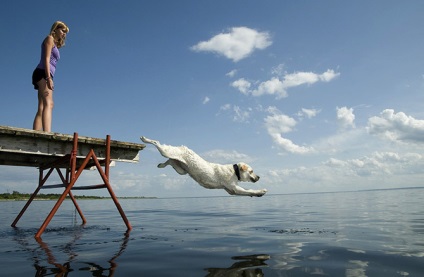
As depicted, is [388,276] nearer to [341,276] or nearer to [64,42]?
[341,276]

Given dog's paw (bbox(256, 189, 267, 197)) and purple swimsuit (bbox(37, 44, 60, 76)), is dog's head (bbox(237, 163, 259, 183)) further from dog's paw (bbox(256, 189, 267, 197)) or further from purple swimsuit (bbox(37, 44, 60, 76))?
purple swimsuit (bbox(37, 44, 60, 76))

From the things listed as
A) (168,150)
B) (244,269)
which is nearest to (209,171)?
(168,150)

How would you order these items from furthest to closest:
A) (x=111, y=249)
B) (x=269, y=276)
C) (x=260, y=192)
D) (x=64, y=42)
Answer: (x=64, y=42) < (x=111, y=249) < (x=260, y=192) < (x=269, y=276)

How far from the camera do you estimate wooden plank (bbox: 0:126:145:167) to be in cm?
867

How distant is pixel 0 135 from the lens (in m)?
8.58

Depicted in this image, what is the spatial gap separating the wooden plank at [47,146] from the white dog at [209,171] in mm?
4327

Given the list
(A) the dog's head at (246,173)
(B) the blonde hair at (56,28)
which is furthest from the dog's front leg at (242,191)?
(B) the blonde hair at (56,28)

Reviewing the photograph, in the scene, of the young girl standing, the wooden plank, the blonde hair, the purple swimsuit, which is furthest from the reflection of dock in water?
the blonde hair

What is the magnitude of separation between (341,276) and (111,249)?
543cm

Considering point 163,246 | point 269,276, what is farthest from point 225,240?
point 269,276

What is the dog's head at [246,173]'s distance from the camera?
6441 mm

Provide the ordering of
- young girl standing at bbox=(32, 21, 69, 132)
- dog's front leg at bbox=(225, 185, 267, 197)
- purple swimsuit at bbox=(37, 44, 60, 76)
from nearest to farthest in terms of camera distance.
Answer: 1. dog's front leg at bbox=(225, 185, 267, 197)
2. young girl standing at bbox=(32, 21, 69, 132)
3. purple swimsuit at bbox=(37, 44, 60, 76)

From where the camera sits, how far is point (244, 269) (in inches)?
223

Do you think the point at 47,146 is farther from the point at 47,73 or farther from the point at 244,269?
the point at 244,269
